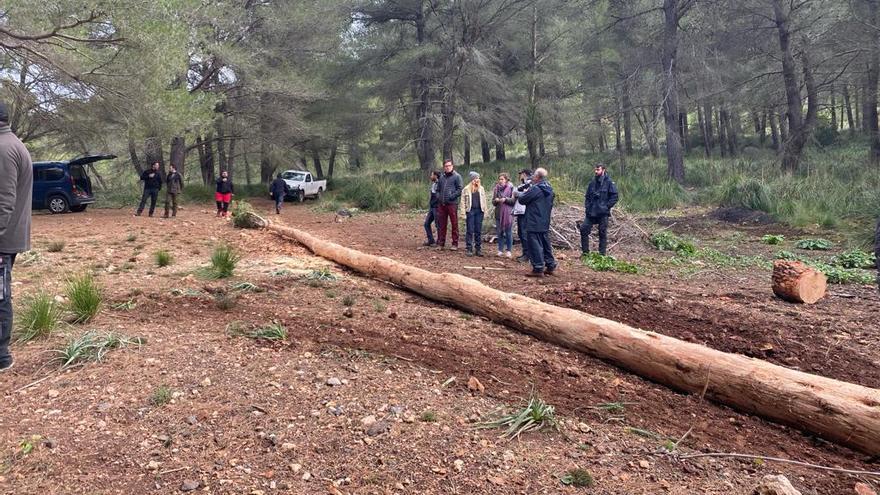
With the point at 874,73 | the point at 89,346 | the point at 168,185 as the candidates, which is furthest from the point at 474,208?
the point at 874,73

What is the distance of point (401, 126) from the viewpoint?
1117 inches

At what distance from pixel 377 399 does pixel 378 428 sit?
1.30 feet

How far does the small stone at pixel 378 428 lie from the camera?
3281 millimetres

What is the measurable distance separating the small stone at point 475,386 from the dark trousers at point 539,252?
172 inches

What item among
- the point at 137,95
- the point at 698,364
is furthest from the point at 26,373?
the point at 137,95

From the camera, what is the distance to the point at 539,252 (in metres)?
8.21

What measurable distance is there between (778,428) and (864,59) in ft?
64.6

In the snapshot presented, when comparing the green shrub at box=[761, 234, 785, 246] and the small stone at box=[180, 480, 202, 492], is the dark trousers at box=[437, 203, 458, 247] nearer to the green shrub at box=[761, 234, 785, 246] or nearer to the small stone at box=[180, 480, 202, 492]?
the green shrub at box=[761, 234, 785, 246]

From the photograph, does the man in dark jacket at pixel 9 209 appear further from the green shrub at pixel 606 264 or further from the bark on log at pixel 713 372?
the green shrub at pixel 606 264

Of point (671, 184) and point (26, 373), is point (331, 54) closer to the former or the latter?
point (671, 184)

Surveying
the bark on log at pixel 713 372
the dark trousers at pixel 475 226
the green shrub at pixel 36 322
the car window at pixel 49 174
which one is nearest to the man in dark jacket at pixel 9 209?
the green shrub at pixel 36 322

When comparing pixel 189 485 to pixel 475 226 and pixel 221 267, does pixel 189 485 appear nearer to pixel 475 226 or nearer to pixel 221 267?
pixel 221 267

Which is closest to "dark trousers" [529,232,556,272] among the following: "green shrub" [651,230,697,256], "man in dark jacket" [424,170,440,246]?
"man in dark jacket" [424,170,440,246]

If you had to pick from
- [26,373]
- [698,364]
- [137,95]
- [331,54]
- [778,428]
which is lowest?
[778,428]
